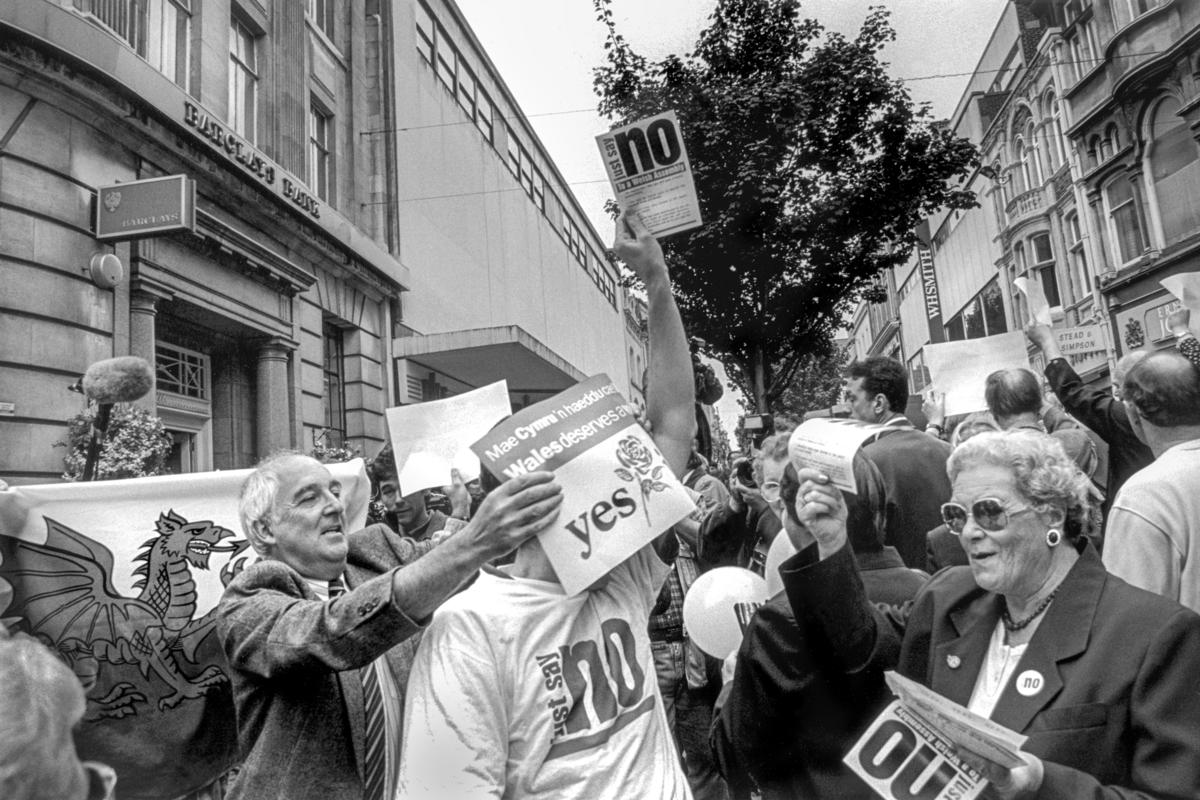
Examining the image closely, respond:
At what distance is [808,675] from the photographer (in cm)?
196

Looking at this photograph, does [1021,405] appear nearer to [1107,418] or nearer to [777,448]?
[1107,418]

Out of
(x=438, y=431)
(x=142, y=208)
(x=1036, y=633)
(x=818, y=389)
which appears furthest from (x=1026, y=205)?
(x=1036, y=633)

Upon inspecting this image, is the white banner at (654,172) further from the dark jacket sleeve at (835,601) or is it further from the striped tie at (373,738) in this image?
the striped tie at (373,738)

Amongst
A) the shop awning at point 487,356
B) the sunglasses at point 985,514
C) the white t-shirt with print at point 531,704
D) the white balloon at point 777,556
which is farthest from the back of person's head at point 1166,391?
the shop awning at point 487,356

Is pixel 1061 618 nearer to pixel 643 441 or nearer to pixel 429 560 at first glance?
pixel 643 441

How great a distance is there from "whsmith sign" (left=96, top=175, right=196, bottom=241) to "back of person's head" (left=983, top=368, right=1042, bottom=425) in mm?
7632

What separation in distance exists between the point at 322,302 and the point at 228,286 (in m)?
2.80

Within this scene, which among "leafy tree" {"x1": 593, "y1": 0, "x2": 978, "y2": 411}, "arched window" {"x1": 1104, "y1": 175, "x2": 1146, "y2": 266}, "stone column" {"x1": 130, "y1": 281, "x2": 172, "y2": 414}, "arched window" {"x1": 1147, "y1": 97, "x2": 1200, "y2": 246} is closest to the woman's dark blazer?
"stone column" {"x1": 130, "y1": 281, "x2": 172, "y2": 414}

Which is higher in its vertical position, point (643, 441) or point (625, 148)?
point (625, 148)

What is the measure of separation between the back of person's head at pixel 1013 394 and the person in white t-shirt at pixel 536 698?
9.06 ft

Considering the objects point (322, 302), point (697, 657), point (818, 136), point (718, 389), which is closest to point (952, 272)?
point (818, 136)

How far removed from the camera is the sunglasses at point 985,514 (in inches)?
76.3

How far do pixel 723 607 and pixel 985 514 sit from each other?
104 cm

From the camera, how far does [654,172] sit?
260 cm
